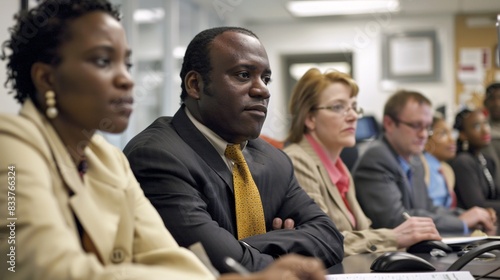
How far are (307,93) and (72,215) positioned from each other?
1622mm

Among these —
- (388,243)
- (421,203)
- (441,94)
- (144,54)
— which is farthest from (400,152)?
(441,94)

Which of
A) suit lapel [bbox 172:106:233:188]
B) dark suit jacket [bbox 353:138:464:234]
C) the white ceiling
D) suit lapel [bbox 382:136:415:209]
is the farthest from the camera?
the white ceiling

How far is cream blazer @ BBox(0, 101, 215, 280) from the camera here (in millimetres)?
761

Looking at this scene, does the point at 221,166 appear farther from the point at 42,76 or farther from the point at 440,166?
the point at 440,166

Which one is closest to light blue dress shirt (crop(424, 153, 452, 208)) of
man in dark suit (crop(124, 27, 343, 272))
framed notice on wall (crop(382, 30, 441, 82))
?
man in dark suit (crop(124, 27, 343, 272))

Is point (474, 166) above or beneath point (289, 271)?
beneath

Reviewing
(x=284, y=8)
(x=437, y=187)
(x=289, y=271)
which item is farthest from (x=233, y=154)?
(x=284, y=8)

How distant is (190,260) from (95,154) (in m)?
0.25

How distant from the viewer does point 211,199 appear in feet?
4.80

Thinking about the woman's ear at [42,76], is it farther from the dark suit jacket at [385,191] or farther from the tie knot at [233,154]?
the dark suit jacket at [385,191]

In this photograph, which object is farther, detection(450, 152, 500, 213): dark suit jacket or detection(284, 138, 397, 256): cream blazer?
detection(450, 152, 500, 213): dark suit jacket

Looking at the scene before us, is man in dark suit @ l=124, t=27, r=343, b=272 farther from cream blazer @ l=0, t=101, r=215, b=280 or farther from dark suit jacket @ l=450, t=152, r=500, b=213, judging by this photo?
dark suit jacket @ l=450, t=152, r=500, b=213

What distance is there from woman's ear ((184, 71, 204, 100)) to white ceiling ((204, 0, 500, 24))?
4.52 m

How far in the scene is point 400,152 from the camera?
114 inches
